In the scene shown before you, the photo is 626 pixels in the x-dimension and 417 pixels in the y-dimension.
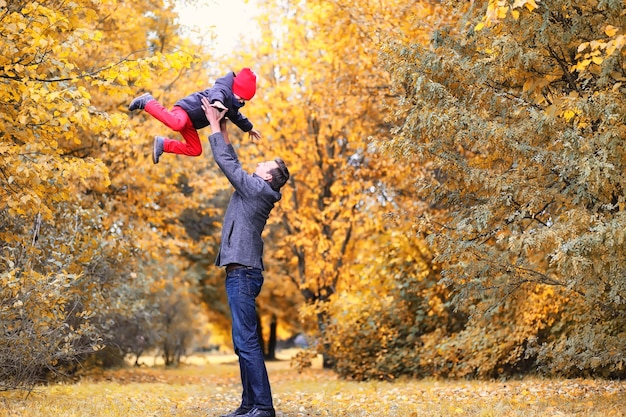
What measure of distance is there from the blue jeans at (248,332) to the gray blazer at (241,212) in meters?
0.14

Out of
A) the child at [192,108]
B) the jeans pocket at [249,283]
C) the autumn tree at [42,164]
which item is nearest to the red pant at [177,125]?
the child at [192,108]

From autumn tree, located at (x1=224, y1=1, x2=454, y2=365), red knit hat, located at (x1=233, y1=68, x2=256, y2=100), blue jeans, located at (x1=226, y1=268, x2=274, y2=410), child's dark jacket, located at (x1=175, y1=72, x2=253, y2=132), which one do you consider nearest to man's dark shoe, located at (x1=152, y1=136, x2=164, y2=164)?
child's dark jacket, located at (x1=175, y1=72, x2=253, y2=132)

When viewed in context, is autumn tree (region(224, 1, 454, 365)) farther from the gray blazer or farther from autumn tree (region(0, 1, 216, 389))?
the gray blazer

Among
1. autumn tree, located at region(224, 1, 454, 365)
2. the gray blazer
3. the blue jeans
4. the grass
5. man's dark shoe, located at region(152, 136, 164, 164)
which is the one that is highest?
autumn tree, located at region(224, 1, 454, 365)

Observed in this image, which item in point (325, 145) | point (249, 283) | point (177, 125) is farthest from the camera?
point (325, 145)

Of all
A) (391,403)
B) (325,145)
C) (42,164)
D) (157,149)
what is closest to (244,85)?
(157,149)

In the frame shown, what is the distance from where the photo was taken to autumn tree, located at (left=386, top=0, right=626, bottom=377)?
227 inches

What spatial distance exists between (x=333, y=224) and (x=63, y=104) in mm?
10880

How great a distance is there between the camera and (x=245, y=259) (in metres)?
5.65

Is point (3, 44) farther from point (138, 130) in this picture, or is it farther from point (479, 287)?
point (138, 130)

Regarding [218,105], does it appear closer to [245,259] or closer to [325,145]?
[245,259]

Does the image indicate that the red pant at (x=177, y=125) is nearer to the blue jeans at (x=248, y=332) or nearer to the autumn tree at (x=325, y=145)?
the blue jeans at (x=248, y=332)

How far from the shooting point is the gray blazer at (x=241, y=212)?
568 centimetres

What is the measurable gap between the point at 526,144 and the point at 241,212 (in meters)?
2.72
